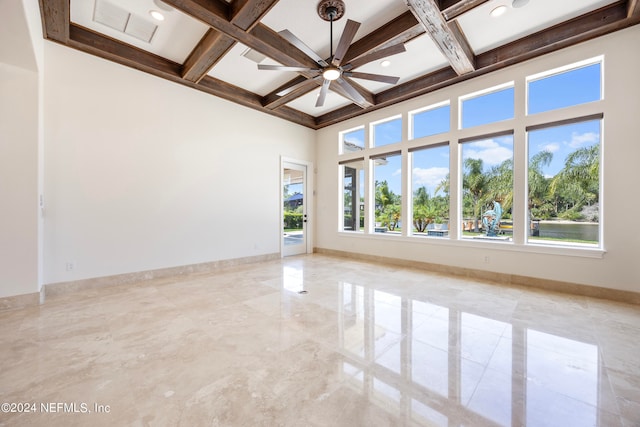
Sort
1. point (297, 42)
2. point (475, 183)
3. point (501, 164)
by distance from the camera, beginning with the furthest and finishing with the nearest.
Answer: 1. point (475, 183)
2. point (501, 164)
3. point (297, 42)

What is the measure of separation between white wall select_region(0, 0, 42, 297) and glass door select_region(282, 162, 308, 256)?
13.7ft

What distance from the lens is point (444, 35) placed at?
3354 millimetres

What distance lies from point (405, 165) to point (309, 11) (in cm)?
336

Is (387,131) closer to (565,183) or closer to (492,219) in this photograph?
(492,219)

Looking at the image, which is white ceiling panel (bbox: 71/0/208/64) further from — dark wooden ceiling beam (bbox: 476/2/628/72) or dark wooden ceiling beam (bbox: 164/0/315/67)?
dark wooden ceiling beam (bbox: 476/2/628/72)

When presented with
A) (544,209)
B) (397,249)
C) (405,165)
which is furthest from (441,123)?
(397,249)

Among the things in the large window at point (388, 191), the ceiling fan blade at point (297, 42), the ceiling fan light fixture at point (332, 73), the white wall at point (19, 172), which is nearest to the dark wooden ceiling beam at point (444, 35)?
the ceiling fan light fixture at point (332, 73)

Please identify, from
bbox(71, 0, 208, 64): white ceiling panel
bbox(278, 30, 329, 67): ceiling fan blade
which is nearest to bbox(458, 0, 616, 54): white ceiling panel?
bbox(278, 30, 329, 67): ceiling fan blade

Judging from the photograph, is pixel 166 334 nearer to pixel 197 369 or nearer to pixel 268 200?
pixel 197 369

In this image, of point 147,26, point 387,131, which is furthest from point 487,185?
point 147,26

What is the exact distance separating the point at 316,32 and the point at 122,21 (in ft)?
8.40

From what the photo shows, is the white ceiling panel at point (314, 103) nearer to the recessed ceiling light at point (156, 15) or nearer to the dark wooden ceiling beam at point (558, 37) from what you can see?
the dark wooden ceiling beam at point (558, 37)

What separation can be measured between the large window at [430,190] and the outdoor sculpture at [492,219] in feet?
2.11

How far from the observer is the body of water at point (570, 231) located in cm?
368
